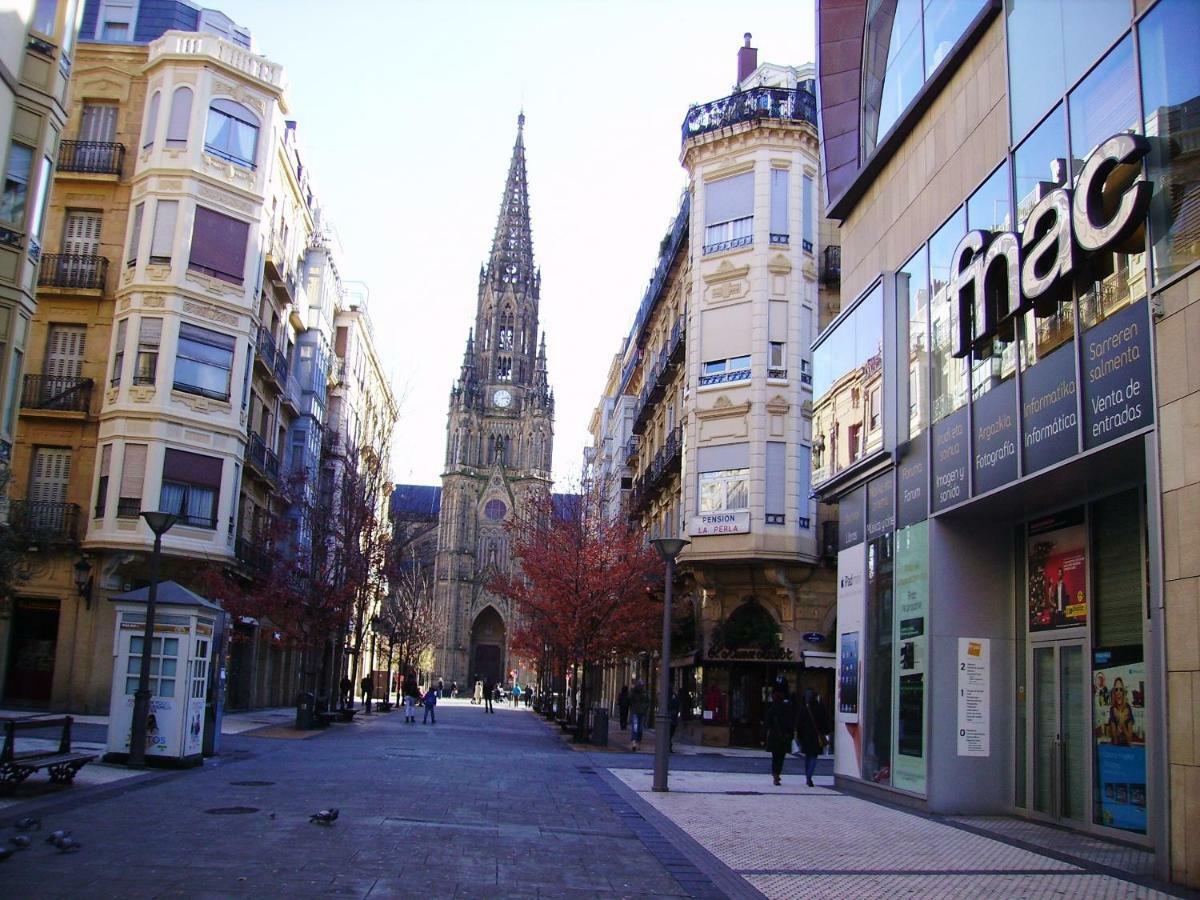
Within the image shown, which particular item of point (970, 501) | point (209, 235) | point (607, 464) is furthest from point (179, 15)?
point (607, 464)

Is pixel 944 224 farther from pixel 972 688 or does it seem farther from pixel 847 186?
pixel 972 688

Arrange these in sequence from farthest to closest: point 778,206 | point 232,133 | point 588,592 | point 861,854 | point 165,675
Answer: point 588,592 → point 778,206 → point 232,133 → point 165,675 → point 861,854

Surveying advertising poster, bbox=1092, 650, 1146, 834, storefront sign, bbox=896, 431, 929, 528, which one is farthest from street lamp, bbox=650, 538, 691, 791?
advertising poster, bbox=1092, 650, 1146, 834

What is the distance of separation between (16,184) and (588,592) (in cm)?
2054

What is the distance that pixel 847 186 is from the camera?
21547 millimetres

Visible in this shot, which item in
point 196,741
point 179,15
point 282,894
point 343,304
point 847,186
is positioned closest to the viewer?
point 282,894

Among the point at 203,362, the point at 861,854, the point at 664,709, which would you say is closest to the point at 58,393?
the point at 203,362

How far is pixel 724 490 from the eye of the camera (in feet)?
111

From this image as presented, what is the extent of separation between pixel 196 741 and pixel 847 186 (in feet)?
48.1

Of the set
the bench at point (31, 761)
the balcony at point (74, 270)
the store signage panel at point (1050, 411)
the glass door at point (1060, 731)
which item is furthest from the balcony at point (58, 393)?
the store signage panel at point (1050, 411)

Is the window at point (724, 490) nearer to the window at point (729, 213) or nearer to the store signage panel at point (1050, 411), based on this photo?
the window at point (729, 213)

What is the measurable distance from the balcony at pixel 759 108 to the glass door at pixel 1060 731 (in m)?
22.9

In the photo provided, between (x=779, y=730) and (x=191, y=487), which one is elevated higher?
(x=191, y=487)

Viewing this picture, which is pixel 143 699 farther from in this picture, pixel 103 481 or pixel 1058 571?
pixel 103 481
